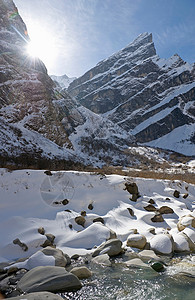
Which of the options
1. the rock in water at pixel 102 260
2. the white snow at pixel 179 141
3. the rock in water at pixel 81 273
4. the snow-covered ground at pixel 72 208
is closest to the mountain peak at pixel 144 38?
the white snow at pixel 179 141

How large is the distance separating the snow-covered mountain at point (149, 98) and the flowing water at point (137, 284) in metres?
68.3

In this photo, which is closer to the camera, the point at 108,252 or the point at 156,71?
the point at 108,252

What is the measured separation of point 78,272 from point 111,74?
13260cm

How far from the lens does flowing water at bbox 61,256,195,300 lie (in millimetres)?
3971

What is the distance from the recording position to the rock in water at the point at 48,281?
3.95 meters

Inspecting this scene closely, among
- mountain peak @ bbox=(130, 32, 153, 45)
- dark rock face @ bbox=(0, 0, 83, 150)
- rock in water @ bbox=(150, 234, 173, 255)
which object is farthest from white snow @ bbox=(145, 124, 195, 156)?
mountain peak @ bbox=(130, 32, 153, 45)

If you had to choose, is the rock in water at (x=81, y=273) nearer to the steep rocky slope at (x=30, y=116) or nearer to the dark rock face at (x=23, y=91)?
the steep rocky slope at (x=30, y=116)

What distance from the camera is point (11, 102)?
27875 millimetres

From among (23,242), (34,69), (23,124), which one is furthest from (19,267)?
(34,69)

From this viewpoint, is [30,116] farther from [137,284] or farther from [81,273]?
[137,284]

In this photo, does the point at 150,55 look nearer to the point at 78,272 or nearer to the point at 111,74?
the point at 111,74

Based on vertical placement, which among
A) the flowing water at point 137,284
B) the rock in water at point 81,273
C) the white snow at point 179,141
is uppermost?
the white snow at point 179,141

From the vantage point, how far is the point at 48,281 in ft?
13.3

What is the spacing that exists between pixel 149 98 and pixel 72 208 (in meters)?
101
